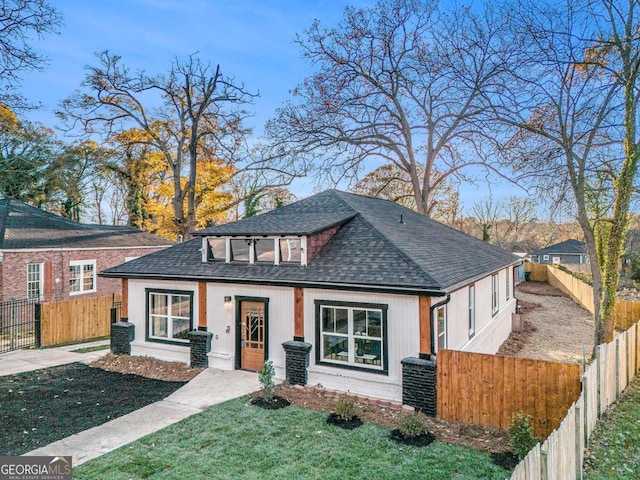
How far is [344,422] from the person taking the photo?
7.98 metres

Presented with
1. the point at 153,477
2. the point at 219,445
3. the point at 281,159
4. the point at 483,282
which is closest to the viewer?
the point at 153,477

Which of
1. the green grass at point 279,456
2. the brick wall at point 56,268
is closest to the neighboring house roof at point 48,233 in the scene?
the brick wall at point 56,268

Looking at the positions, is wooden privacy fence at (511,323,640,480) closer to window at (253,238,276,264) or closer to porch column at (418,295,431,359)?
porch column at (418,295,431,359)

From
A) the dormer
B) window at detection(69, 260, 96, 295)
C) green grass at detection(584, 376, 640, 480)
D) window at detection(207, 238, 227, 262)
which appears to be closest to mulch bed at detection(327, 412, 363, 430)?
green grass at detection(584, 376, 640, 480)

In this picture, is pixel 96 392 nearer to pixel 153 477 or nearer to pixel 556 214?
pixel 153 477

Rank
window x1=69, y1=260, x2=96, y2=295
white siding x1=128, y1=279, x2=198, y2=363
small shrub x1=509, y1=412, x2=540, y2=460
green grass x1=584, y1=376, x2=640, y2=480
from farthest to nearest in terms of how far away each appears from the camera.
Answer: window x1=69, y1=260, x2=96, y2=295 → white siding x1=128, y1=279, x2=198, y2=363 → small shrub x1=509, y1=412, x2=540, y2=460 → green grass x1=584, y1=376, x2=640, y2=480

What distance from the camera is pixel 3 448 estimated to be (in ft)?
23.2

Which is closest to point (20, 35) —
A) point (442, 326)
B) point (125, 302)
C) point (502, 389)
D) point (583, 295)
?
point (125, 302)

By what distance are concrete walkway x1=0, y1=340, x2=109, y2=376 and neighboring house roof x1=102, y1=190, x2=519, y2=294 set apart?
10.2 feet

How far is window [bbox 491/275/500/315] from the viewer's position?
50.1 ft

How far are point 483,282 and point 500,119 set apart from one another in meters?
6.50

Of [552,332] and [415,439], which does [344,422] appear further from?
[552,332]

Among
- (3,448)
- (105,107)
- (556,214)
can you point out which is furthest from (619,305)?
(105,107)

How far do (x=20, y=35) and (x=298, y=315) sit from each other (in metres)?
9.09
